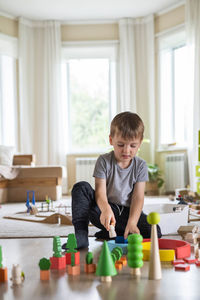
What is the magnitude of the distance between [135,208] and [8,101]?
16.5ft

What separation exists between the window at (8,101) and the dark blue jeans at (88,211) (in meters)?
4.69

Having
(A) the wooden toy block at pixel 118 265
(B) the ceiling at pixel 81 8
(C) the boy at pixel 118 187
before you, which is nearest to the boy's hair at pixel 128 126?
(C) the boy at pixel 118 187

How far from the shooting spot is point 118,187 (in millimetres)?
2008

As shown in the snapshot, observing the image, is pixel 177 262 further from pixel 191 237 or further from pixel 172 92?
pixel 172 92

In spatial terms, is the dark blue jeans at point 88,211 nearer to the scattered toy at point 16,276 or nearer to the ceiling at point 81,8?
the scattered toy at point 16,276

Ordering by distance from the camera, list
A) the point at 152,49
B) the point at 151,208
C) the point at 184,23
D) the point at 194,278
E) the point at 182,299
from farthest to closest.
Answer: the point at 152,49 → the point at 184,23 → the point at 151,208 → the point at 194,278 → the point at 182,299

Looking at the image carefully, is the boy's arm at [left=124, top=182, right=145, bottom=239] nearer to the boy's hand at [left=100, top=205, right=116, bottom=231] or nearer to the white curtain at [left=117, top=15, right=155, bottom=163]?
the boy's hand at [left=100, top=205, right=116, bottom=231]

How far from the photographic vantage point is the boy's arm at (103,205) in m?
1.80

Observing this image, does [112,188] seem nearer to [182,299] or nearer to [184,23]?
[182,299]

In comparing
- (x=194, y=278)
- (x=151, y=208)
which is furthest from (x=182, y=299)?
(x=151, y=208)

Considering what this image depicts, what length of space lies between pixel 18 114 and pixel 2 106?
0.90 feet

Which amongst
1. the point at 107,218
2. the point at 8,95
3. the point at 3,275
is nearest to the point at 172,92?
the point at 8,95

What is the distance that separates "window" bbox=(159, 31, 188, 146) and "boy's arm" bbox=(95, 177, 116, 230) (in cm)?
445

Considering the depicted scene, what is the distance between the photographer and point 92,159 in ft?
21.7
